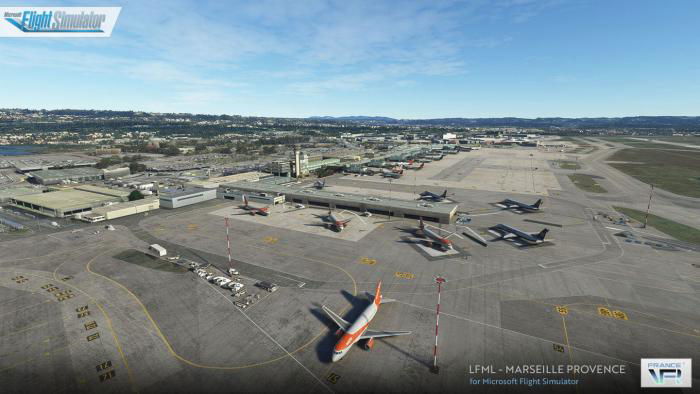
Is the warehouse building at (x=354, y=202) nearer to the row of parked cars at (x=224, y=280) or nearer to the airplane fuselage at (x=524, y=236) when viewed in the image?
the airplane fuselage at (x=524, y=236)

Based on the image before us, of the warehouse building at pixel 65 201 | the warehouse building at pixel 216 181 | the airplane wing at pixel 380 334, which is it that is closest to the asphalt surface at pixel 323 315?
the airplane wing at pixel 380 334

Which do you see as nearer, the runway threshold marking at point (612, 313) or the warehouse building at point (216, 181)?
the runway threshold marking at point (612, 313)

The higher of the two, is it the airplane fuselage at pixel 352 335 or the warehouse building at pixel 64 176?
the warehouse building at pixel 64 176

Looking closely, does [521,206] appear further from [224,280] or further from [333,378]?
[224,280]

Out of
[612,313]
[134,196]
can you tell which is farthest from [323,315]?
[134,196]

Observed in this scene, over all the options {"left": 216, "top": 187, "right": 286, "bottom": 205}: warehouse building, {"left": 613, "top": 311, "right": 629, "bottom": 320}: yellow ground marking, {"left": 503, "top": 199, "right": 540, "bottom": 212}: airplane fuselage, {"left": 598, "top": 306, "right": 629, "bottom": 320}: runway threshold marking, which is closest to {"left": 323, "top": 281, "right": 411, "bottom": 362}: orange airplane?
{"left": 598, "top": 306, "right": 629, "bottom": 320}: runway threshold marking

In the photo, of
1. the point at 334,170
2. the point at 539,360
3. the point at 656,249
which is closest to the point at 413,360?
the point at 539,360
